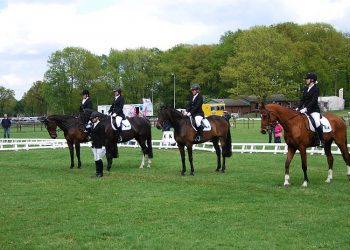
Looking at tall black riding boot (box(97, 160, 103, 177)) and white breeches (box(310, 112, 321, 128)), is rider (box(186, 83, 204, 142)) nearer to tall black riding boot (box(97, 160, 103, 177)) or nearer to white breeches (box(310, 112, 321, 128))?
tall black riding boot (box(97, 160, 103, 177))

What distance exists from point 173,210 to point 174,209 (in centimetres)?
11

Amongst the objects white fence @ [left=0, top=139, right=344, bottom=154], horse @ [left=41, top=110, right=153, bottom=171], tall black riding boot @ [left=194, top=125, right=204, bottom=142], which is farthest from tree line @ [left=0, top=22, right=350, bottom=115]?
tall black riding boot @ [left=194, top=125, right=204, bottom=142]

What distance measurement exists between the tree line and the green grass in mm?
62398

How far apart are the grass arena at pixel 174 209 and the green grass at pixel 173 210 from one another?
0.06 ft

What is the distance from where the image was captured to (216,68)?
94.9m

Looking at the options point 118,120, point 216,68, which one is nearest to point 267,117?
point 118,120

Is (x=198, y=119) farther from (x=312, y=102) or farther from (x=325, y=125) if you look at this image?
(x=325, y=125)

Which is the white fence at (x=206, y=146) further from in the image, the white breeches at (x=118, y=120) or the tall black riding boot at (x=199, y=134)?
the white breeches at (x=118, y=120)

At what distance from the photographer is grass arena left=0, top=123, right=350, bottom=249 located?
8.01 m

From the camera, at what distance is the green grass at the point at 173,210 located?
8.00 meters

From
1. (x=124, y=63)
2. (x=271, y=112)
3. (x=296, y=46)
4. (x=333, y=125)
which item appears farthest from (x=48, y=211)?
(x=124, y=63)

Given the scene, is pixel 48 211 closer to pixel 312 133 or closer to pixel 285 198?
pixel 285 198

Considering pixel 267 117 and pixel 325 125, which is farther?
pixel 325 125

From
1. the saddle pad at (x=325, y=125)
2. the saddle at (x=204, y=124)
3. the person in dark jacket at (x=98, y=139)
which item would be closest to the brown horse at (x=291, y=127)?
the saddle pad at (x=325, y=125)
